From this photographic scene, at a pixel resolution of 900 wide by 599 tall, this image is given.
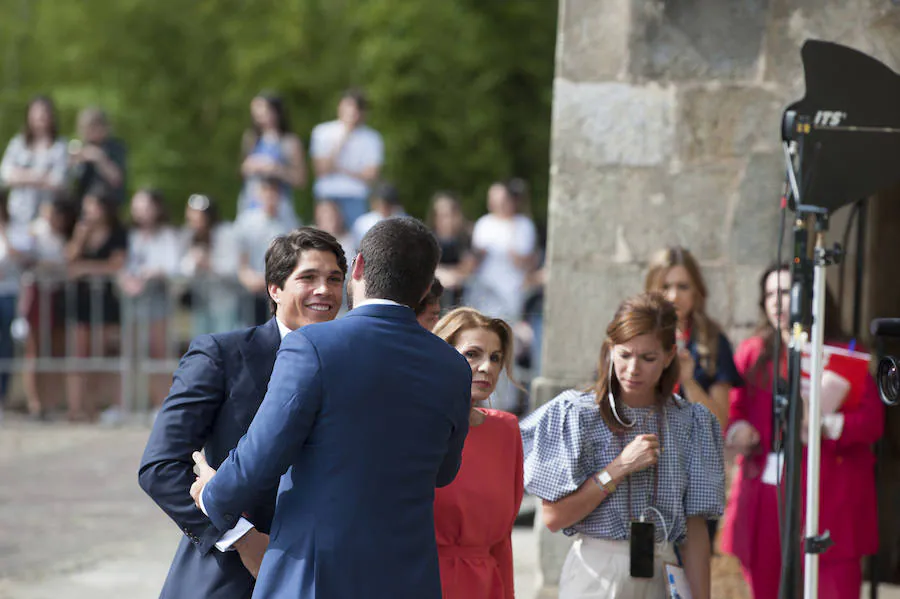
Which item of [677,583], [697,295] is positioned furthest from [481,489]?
[697,295]

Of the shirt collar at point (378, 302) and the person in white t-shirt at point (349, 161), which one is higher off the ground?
the person in white t-shirt at point (349, 161)

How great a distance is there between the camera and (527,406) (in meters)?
11.1

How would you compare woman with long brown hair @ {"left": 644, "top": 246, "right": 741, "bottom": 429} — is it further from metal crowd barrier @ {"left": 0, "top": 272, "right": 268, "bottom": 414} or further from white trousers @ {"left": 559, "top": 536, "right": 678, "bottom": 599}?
metal crowd barrier @ {"left": 0, "top": 272, "right": 268, "bottom": 414}

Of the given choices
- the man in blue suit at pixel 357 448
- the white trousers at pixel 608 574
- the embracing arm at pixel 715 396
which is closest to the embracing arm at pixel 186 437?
the man in blue suit at pixel 357 448

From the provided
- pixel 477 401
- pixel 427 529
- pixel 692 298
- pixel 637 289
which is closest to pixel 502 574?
pixel 477 401

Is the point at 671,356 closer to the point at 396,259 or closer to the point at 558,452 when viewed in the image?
the point at 558,452

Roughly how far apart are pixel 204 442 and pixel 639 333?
5.07 feet

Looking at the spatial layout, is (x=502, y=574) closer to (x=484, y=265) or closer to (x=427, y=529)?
(x=427, y=529)

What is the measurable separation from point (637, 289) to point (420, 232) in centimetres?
313

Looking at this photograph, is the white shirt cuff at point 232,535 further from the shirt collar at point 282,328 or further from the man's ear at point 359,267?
the man's ear at point 359,267

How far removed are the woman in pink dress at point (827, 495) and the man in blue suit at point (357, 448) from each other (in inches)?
97.2

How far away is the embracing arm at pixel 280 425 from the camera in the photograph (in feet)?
10.4

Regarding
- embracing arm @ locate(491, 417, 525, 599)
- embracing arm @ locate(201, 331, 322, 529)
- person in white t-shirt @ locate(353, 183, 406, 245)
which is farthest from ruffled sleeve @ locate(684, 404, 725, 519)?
person in white t-shirt @ locate(353, 183, 406, 245)

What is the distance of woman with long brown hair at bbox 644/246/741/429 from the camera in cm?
556
